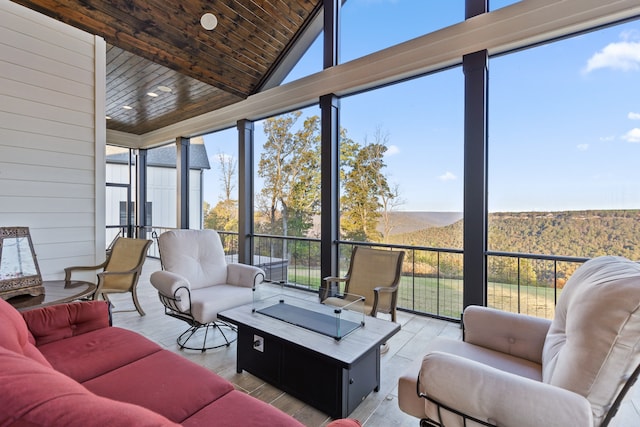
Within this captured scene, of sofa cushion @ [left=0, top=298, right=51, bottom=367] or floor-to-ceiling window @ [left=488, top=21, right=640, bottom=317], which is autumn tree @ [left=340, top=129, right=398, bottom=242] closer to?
floor-to-ceiling window @ [left=488, top=21, right=640, bottom=317]

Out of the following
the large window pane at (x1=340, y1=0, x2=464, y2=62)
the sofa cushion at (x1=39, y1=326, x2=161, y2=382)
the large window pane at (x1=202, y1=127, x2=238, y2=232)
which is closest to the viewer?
the sofa cushion at (x1=39, y1=326, x2=161, y2=382)

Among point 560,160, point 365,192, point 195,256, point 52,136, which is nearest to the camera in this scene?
point 560,160

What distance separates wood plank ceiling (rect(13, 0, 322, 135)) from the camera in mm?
3443

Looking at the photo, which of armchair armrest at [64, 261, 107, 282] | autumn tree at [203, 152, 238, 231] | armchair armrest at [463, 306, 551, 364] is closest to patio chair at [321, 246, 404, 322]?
armchair armrest at [463, 306, 551, 364]

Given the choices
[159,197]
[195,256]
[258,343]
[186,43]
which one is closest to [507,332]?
[258,343]

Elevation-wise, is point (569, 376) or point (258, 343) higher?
point (569, 376)

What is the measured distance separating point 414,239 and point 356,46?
265 cm

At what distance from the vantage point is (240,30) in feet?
13.6

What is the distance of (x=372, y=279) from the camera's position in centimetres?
322

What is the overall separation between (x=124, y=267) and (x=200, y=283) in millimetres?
1369

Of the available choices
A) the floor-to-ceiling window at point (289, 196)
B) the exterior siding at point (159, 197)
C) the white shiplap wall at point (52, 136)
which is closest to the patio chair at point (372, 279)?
the floor-to-ceiling window at point (289, 196)

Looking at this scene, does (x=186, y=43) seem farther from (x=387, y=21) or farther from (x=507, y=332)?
(x=507, y=332)

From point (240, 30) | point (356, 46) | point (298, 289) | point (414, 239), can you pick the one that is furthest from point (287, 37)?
point (298, 289)

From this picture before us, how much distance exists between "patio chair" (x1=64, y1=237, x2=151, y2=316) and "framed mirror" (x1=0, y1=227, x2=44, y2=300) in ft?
2.53
